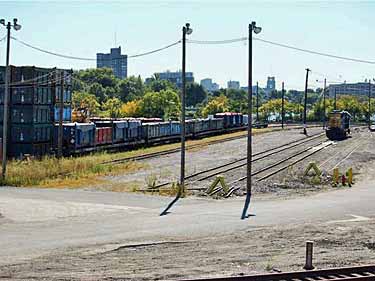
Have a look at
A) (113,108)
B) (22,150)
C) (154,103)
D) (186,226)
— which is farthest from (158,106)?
(186,226)

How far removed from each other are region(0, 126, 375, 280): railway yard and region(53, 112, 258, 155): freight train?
31.0ft

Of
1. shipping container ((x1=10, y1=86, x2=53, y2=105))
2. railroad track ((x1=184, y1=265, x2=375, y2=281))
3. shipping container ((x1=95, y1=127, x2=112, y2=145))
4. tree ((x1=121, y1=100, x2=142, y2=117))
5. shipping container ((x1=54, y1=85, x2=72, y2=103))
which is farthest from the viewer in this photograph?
tree ((x1=121, y1=100, x2=142, y2=117))

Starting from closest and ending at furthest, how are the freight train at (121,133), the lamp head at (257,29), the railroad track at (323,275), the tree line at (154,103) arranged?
the railroad track at (323,275) → the lamp head at (257,29) → the freight train at (121,133) → the tree line at (154,103)

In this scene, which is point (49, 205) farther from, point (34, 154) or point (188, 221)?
point (34, 154)

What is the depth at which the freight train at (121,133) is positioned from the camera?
1880 inches

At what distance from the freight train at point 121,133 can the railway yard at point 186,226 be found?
945cm

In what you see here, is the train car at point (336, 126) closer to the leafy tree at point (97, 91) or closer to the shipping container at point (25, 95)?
the shipping container at point (25, 95)

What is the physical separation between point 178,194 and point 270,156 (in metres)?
22.0

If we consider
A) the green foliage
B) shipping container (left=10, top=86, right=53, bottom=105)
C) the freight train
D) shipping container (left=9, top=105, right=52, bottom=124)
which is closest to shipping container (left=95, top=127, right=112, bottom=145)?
the freight train

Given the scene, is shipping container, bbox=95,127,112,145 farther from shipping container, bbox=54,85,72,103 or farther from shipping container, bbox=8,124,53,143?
shipping container, bbox=8,124,53,143

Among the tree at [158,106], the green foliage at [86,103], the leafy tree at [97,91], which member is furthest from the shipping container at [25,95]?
the leafy tree at [97,91]

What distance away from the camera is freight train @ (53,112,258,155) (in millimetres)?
47747

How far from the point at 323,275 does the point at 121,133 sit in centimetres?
4422

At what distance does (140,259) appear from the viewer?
16.2m
